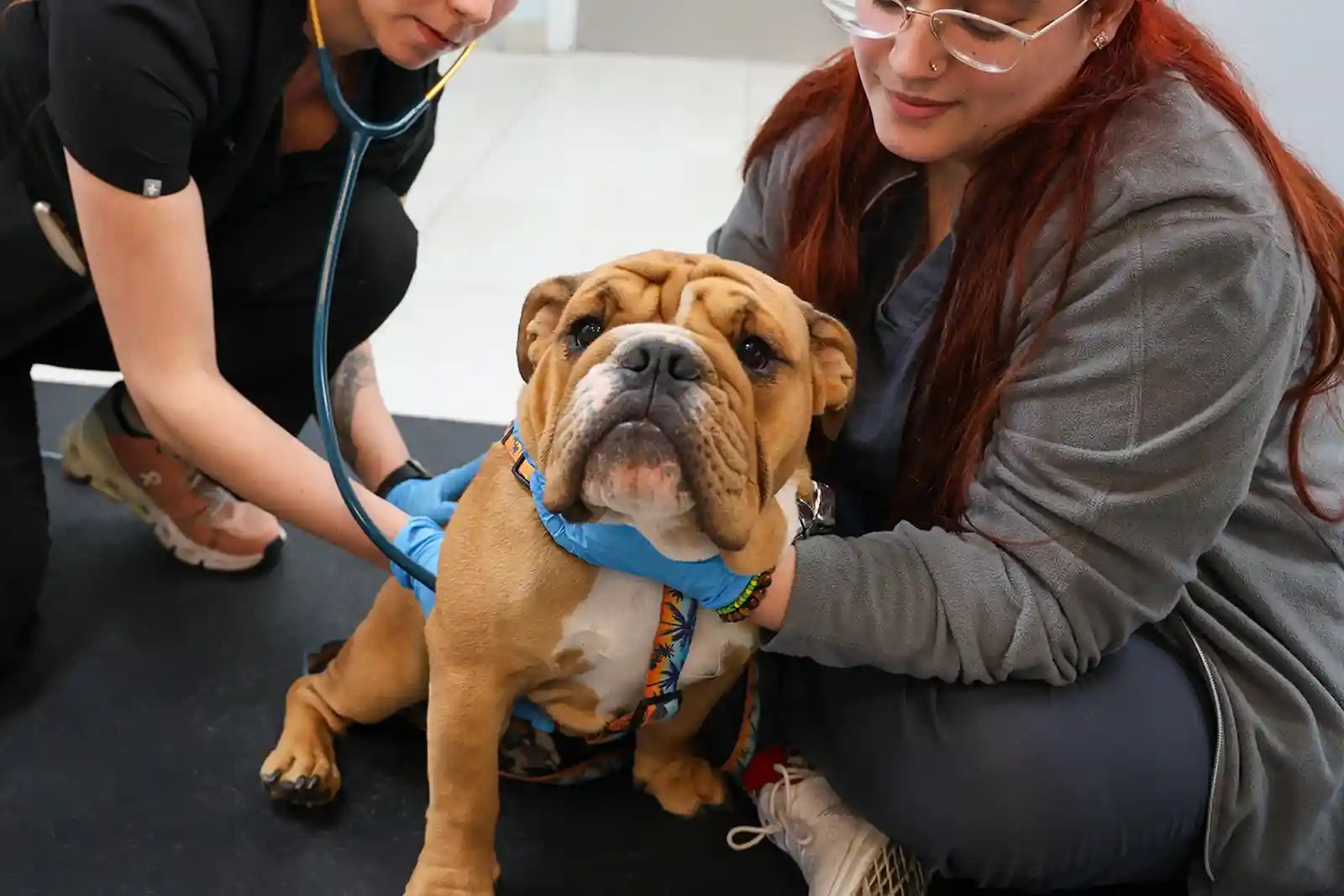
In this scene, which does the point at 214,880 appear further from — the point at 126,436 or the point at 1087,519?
the point at 1087,519

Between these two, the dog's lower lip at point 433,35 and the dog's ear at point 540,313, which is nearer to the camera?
the dog's ear at point 540,313

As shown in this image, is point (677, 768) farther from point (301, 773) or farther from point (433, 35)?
point (433, 35)

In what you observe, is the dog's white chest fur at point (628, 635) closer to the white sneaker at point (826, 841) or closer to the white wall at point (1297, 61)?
the white sneaker at point (826, 841)

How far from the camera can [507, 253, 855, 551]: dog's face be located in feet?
3.15

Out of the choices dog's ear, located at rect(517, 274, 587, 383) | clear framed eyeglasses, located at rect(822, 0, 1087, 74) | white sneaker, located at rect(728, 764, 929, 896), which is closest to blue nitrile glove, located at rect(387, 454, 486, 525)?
dog's ear, located at rect(517, 274, 587, 383)

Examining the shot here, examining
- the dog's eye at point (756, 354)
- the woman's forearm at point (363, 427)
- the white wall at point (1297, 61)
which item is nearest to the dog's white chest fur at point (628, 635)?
the dog's eye at point (756, 354)

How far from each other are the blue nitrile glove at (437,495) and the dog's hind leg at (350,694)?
3.8 inches

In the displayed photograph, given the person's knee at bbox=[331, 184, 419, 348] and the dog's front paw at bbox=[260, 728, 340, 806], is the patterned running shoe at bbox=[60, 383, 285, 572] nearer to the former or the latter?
the person's knee at bbox=[331, 184, 419, 348]

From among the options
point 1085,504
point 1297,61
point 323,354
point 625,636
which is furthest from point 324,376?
point 1297,61

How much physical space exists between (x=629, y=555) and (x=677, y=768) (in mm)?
416

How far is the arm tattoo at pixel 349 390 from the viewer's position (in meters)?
1.62

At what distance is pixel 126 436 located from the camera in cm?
165

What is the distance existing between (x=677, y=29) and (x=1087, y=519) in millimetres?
3906

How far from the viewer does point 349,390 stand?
1648mm
